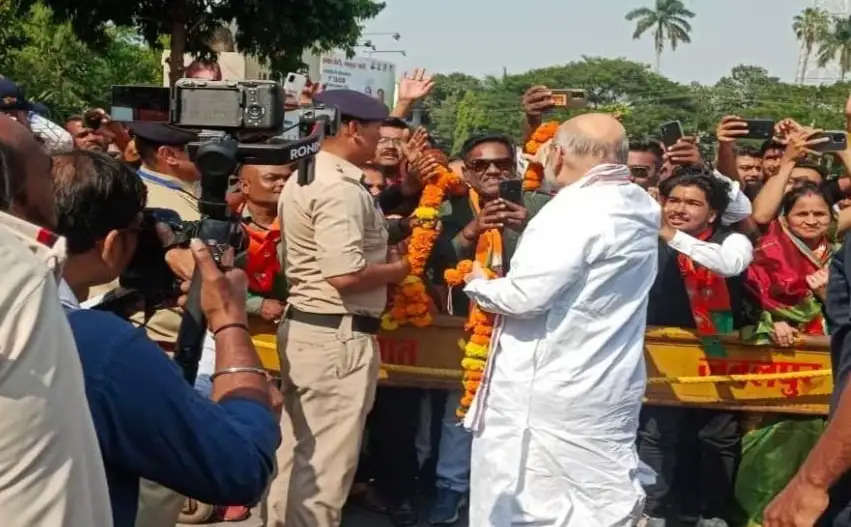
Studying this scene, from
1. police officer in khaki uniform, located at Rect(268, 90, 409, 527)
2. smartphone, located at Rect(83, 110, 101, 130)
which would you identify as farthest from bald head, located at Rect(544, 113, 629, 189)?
smartphone, located at Rect(83, 110, 101, 130)

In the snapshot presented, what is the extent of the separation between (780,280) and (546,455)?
72.5 inches

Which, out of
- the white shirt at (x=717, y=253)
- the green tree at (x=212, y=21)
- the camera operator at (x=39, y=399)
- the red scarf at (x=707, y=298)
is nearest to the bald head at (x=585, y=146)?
the white shirt at (x=717, y=253)

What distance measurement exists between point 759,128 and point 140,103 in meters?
3.73

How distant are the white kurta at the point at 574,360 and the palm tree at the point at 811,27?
3047 inches

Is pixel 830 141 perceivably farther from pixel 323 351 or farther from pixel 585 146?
pixel 323 351

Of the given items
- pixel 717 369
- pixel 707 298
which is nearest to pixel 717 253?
pixel 707 298

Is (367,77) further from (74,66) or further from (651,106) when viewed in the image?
(651,106)

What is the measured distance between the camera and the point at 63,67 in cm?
2052

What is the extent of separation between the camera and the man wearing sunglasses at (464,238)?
4.94 metres

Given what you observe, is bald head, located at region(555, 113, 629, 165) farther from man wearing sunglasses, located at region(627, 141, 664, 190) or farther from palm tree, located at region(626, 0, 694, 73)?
palm tree, located at region(626, 0, 694, 73)

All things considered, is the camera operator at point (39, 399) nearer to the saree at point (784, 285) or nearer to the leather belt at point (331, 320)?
the leather belt at point (331, 320)

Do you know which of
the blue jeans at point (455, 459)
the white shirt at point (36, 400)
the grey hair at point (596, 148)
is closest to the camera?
the white shirt at point (36, 400)

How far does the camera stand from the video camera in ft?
6.60

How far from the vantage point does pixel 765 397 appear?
15.7ft
